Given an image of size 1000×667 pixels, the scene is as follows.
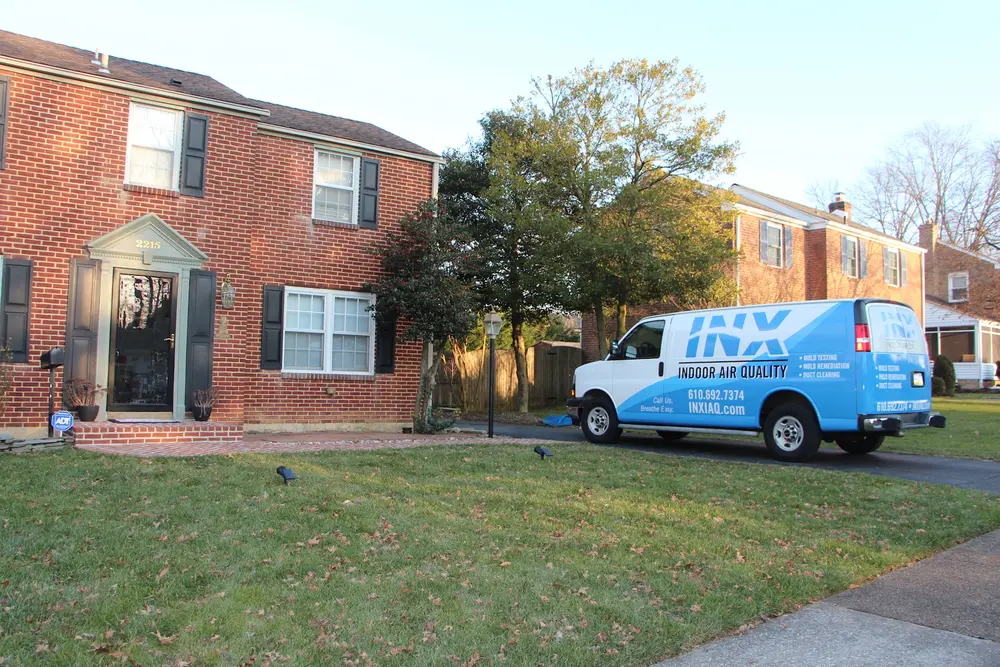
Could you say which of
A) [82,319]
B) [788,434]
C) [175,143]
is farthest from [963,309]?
[82,319]

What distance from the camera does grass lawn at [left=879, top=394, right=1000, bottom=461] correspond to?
39.3 feet

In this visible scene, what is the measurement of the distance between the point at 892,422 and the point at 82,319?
10992 millimetres

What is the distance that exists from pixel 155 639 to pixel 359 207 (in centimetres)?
1068

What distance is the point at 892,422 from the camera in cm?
1004

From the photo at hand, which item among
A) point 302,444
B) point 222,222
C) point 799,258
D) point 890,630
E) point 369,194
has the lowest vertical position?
point 890,630

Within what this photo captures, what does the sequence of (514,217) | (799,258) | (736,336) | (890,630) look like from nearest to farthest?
(890,630)
(736,336)
(514,217)
(799,258)

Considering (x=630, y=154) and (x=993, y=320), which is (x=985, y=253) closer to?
(x=993, y=320)

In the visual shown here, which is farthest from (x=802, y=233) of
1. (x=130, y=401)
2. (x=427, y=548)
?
(x=427, y=548)

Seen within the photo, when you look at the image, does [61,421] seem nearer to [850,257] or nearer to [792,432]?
[792,432]

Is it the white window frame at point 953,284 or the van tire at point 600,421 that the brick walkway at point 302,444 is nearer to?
the van tire at point 600,421

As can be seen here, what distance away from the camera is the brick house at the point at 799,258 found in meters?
24.0

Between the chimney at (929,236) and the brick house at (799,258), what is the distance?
943cm

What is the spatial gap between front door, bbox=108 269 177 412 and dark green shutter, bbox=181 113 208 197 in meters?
1.38

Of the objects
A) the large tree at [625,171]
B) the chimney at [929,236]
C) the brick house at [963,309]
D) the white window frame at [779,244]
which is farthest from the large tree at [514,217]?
the chimney at [929,236]
